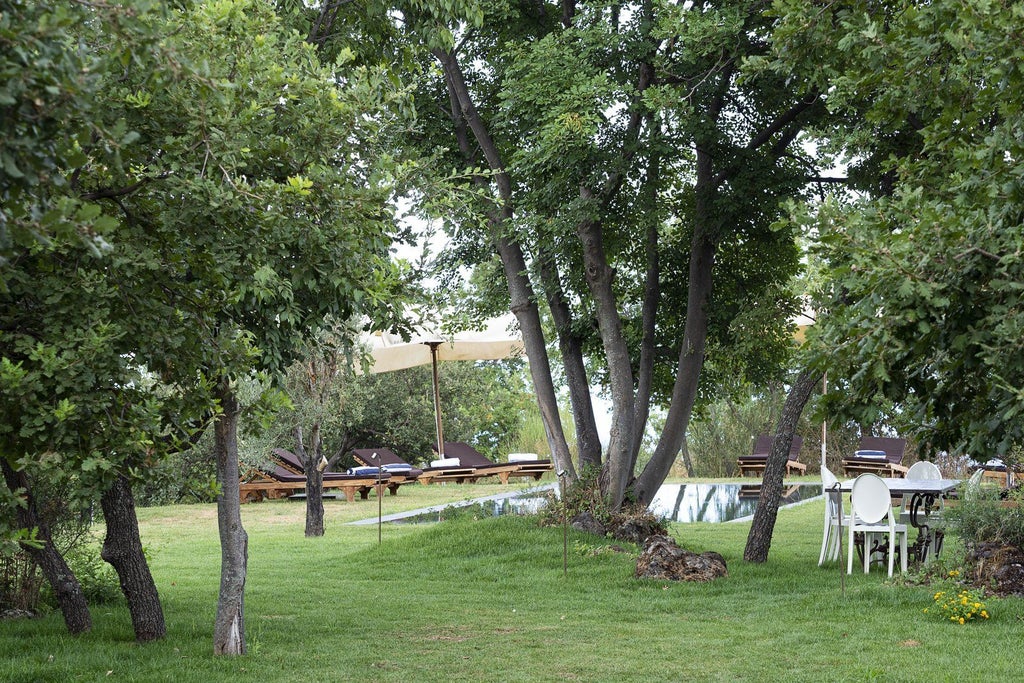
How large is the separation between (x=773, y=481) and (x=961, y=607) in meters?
3.38

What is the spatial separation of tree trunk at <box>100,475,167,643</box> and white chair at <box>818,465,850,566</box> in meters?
6.51

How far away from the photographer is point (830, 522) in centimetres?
1110

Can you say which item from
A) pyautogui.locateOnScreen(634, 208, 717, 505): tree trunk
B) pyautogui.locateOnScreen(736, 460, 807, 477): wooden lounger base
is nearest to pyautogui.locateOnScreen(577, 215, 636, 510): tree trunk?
pyautogui.locateOnScreen(634, 208, 717, 505): tree trunk

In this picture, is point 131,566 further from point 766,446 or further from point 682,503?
point 766,446

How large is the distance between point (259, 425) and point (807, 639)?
13.7 feet

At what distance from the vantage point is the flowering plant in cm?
766

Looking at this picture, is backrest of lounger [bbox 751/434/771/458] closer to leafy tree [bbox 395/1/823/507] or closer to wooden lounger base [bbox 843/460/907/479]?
wooden lounger base [bbox 843/460/907/479]

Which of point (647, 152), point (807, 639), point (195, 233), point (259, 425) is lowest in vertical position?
point (807, 639)

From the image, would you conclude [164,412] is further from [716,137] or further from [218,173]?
[716,137]

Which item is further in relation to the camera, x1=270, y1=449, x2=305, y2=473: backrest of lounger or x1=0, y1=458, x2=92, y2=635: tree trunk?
x1=270, y1=449, x2=305, y2=473: backrest of lounger

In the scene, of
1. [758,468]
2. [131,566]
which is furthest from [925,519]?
[758,468]

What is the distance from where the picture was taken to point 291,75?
5699 mm

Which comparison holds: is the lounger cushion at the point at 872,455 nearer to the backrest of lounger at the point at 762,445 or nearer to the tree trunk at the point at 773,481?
the backrest of lounger at the point at 762,445

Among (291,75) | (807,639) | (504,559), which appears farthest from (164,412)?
(504,559)
